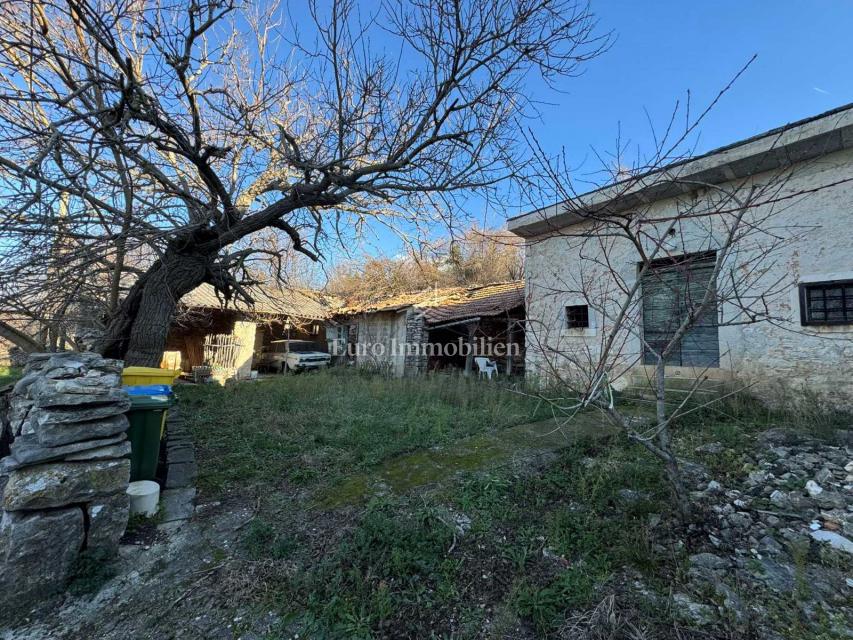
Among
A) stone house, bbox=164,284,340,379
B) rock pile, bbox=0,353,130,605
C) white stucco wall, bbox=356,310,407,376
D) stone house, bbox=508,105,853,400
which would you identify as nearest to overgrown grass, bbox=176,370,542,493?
rock pile, bbox=0,353,130,605

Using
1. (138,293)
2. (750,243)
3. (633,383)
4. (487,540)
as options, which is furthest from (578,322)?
(138,293)

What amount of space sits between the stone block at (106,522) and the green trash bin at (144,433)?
0.98 m

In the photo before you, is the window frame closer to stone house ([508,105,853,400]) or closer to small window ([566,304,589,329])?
small window ([566,304,589,329])

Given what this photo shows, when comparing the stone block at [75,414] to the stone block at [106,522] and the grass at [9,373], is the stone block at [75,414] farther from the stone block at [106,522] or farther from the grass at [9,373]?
the grass at [9,373]

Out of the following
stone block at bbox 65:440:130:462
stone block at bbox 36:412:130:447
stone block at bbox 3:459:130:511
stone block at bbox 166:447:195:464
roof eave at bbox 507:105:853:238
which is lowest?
stone block at bbox 166:447:195:464

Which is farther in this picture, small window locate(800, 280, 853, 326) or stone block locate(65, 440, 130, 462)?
small window locate(800, 280, 853, 326)

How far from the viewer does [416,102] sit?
4.57m

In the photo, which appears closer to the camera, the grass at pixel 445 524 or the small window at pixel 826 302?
the grass at pixel 445 524

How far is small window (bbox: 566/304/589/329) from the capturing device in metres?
7.62

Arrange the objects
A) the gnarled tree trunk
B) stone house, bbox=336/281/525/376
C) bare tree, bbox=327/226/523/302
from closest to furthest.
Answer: the gnarled tree trunk, stone house, bbox=336/281/525/376, bare tree, bbox=327/226/523/302

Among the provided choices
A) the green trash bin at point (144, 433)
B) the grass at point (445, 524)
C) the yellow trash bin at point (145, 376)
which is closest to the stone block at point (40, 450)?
the green trash bin at point (144, 433)

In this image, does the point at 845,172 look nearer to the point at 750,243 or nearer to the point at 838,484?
the point at 750,243

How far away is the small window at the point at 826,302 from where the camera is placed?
15.7ft

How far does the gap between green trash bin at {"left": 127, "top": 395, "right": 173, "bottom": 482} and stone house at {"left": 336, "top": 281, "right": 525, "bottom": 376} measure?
25.1 ft
